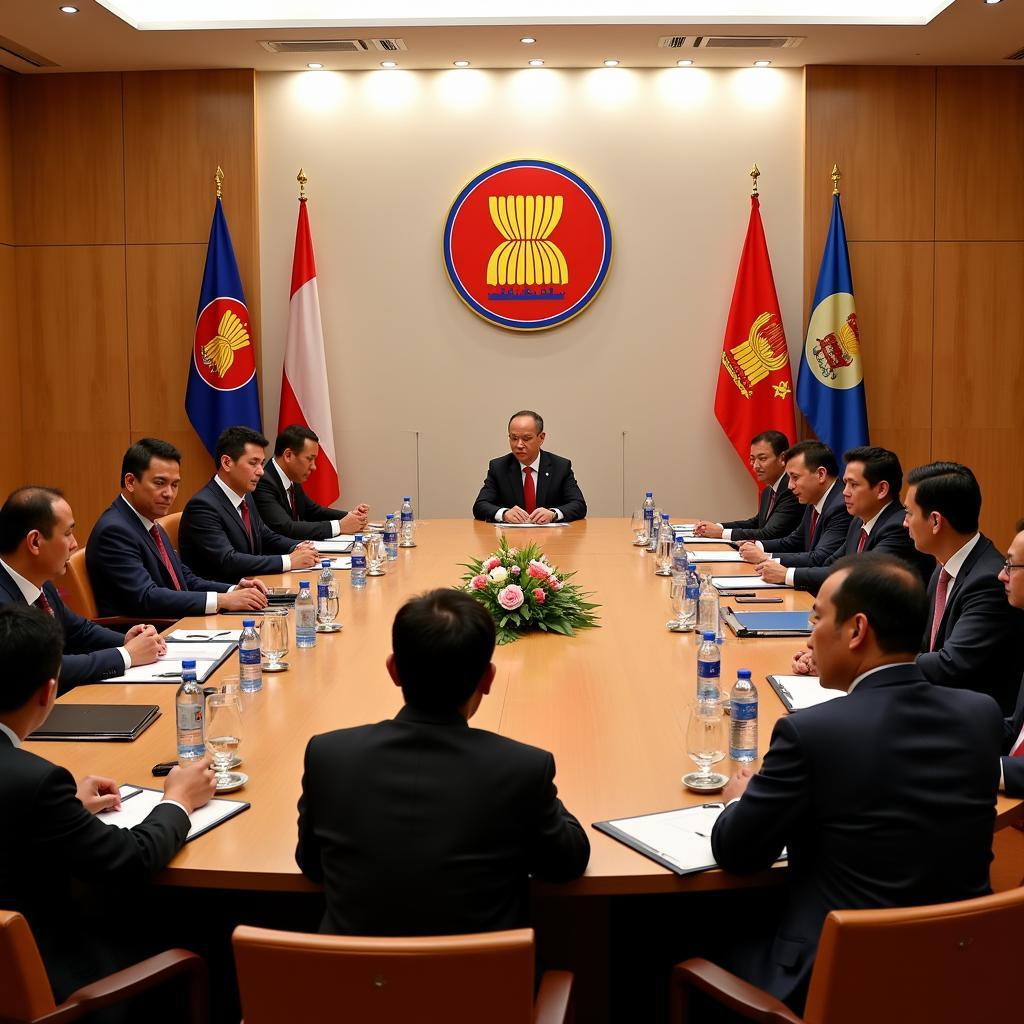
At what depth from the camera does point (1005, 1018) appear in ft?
6.33

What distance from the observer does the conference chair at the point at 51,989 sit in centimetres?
185

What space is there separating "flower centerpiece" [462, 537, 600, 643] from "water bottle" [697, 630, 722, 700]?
963mm

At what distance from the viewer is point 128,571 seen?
477 centimetres

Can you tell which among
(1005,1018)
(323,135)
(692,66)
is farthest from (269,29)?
(1005,1018)

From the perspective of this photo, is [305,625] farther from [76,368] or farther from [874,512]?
[76,368]

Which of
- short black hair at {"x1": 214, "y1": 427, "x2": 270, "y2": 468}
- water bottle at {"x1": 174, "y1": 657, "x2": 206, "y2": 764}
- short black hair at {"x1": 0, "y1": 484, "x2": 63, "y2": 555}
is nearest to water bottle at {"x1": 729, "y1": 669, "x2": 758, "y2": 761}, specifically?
water bottle at {"x1": 174, "y1": 657, "x2": 206, "y2": 764}

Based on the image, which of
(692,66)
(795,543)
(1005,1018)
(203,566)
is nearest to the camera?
(1005,1018)

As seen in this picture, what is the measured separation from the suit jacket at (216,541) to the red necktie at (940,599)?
298 cm

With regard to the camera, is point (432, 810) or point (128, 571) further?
point (128, 571)

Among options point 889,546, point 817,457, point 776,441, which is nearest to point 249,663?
point 889,546

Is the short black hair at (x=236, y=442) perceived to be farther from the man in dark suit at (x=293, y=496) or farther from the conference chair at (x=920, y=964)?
the conference chair at (x=920, y=964)

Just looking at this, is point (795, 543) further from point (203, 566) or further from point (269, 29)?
point (269, 29)

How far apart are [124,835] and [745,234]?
22.0ft

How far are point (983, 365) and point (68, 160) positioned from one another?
6373mm
